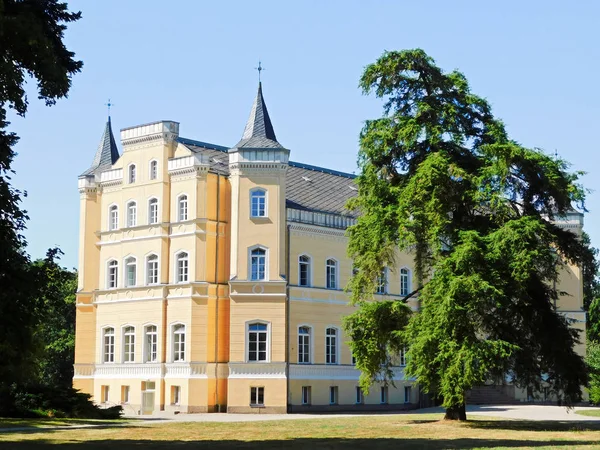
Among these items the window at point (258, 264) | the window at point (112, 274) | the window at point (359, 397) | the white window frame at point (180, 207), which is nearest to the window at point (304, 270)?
the window at point (258, 264)

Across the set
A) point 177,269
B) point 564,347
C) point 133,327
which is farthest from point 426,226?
point 133,327

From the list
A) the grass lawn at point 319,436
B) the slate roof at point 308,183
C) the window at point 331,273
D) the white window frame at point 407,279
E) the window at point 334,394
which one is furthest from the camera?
the white window frame at point 407,279

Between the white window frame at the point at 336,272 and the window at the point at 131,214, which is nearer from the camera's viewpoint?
the window at the point at 131,214

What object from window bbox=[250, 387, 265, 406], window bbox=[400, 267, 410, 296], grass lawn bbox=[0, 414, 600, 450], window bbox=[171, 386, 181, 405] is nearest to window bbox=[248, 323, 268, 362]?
window bbox=[250, 387, 265, 406]

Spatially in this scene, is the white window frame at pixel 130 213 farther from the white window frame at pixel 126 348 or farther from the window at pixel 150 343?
the window at pixel 150 343

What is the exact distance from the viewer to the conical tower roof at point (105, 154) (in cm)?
5266

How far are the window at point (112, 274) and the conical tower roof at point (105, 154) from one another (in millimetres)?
5436

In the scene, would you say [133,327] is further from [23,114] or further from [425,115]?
[23,114]

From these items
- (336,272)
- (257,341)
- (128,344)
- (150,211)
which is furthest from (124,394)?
(336,272)

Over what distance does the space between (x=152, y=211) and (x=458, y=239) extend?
20007 mm

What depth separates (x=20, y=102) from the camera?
854 inches

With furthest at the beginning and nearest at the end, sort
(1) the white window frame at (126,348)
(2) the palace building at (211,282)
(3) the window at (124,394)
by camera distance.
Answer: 1. (1) the white window frame at (126,348)
2. (3) the window at (124,394)
3. (2) the palace building at (211,282)

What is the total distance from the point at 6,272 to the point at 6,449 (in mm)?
3941

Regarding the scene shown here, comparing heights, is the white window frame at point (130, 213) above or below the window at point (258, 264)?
above
